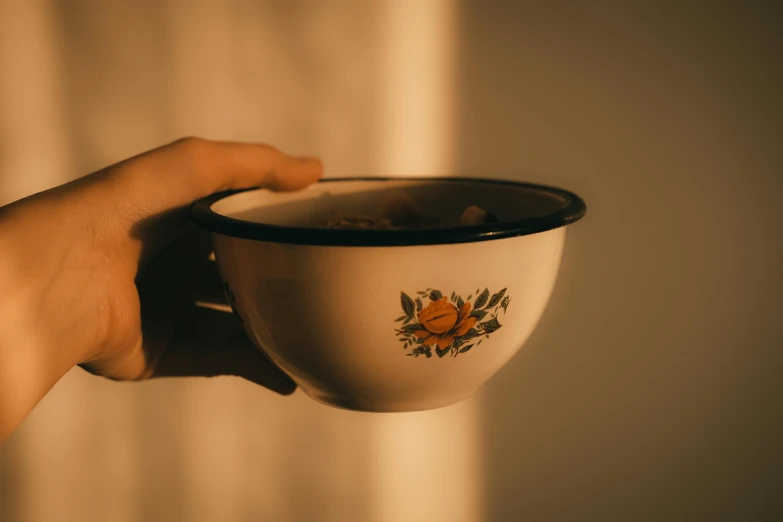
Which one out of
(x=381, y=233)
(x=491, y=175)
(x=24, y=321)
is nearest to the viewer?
(x=381, y=233)

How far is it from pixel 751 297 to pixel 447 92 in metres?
0.36

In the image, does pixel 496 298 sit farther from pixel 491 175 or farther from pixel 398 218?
pixel 491 175

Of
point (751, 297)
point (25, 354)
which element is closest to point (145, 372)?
point (25, 354)

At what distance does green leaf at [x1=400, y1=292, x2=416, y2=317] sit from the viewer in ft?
1.03

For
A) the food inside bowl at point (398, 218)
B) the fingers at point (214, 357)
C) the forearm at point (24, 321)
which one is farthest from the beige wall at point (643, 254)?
the forearm at point (24, 321)

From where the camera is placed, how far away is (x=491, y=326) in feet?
1.12

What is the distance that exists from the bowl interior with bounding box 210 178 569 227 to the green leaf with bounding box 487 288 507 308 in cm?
12

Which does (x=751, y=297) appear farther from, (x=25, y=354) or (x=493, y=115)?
(x=25, y=354)

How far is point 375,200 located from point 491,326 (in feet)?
0.62

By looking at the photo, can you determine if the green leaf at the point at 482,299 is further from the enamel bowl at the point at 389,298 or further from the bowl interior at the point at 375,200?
the bowl interior at the point at 375,200

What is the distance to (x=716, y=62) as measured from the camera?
21.5 inches

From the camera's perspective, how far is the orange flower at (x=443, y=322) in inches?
12.6

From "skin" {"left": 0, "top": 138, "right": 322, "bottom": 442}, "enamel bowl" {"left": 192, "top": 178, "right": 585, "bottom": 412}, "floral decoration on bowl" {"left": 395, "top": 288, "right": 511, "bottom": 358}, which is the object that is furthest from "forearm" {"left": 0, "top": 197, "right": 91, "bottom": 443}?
"floral decoration on bowl" {"left": 395, "top": 288, "right": 511, "bottom": 358}

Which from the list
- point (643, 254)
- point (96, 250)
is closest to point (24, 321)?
point (96, 250)
